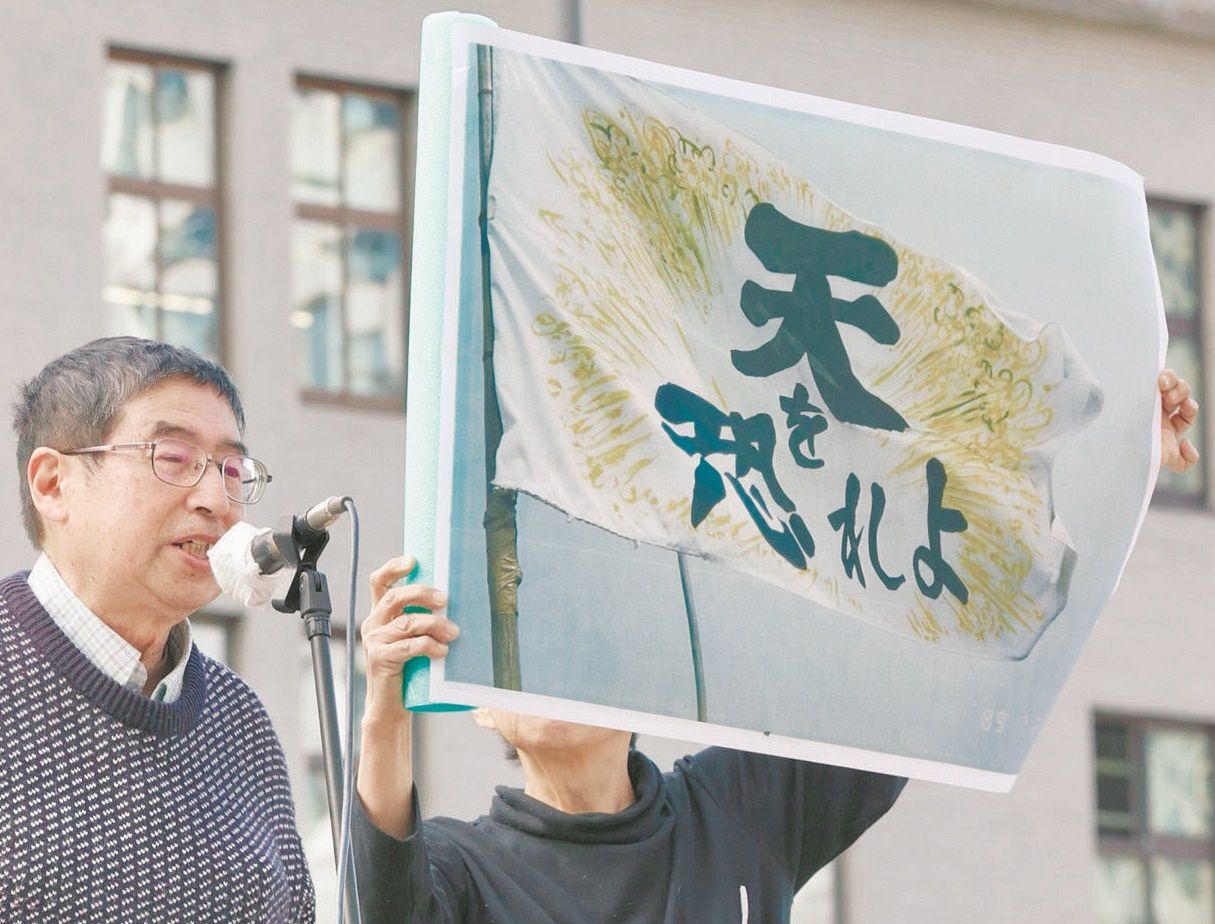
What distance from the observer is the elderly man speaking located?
4.36 m

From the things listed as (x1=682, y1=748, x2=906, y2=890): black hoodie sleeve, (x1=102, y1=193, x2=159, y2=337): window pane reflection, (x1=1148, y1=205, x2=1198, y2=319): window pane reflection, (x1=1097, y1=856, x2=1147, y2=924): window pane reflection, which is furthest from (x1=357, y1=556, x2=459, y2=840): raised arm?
(x1=1148, y1=205, x2=1198, y2=319): window pane reflection

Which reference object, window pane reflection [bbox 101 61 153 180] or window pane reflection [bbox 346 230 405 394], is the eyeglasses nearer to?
window pane reflection [bbox 101 61 153 180]

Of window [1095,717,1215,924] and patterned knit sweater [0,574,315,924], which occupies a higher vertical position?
patterned knit sweater [0,574,315,924]

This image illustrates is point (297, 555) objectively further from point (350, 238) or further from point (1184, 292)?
point (1184, 292)

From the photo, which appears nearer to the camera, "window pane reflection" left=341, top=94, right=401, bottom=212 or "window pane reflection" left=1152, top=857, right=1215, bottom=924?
"window pane reflection" left=341, top=94, right=401, bottom=212

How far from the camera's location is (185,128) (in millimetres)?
14508

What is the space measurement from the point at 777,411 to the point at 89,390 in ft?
3.52

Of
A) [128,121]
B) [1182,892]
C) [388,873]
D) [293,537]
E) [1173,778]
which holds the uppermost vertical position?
[128,121]

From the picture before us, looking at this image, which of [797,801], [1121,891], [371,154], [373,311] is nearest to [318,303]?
[373,311]

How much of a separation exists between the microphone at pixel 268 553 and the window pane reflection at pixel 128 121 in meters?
10.4

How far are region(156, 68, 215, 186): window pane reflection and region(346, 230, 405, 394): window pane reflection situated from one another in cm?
89

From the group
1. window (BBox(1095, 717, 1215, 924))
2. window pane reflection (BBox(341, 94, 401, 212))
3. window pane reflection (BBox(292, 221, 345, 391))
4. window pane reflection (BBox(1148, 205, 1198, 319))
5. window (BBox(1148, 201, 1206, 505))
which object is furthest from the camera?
window pane reflection (BBox(1148, 205, 1198, 319))

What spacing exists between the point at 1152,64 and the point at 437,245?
1343 cm

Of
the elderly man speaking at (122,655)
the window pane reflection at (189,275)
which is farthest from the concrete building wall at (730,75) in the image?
the elderly man speaking at (122,655)
